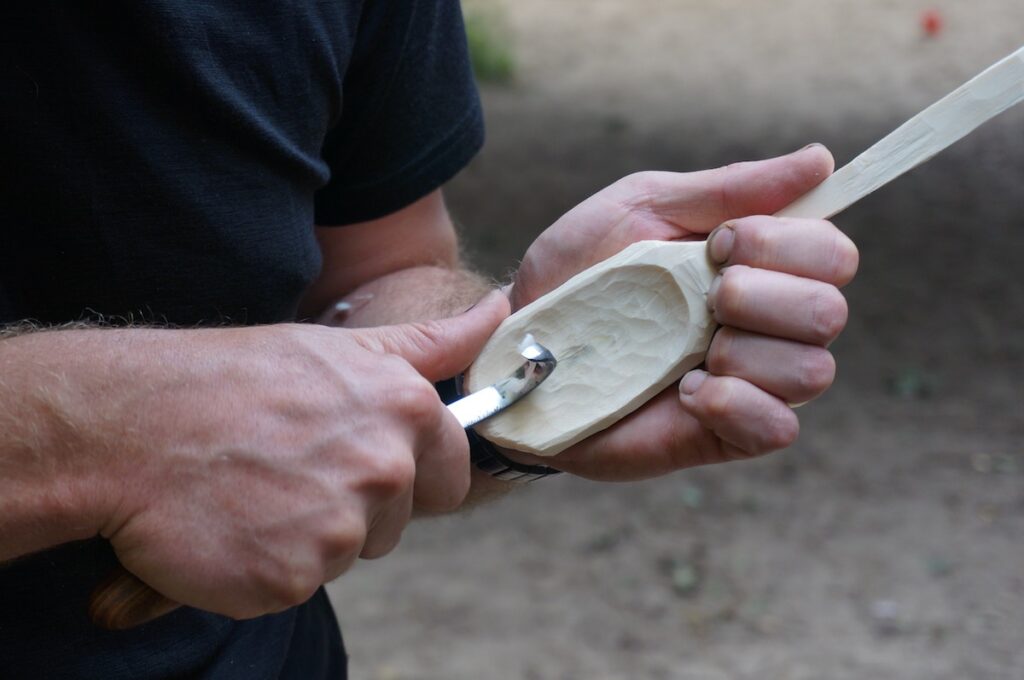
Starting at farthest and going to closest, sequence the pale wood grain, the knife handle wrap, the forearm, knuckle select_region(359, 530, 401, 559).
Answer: the knife handle wrap < the pale wood grain < knuckle select_region(359, 530, 401, 559) < the forearm

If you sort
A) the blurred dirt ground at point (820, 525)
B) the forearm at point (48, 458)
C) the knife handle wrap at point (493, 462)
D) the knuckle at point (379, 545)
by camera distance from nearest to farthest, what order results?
1. the forearm at point (48, 458)
2. the knuckle at point (379, 545)
3. the knife handle wrap at point (493, 462)
4. the blurred dirt ground at point (820, 525)

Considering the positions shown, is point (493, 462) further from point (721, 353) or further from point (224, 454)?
point (224, 454)

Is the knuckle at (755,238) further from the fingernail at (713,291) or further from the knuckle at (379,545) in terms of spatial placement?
the knuckle at (379,545)

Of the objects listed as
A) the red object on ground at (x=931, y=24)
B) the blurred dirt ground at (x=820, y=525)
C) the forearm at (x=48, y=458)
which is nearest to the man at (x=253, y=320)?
the forearm at (x=48, y=458)

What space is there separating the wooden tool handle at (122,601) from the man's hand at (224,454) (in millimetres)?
21

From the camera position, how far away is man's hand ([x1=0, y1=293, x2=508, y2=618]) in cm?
80

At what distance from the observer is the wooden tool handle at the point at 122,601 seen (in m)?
0.82

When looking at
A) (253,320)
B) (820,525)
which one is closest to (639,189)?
(253,320)

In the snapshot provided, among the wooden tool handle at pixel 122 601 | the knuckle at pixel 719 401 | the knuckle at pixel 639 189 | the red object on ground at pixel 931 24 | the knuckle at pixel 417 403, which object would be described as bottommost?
the red object on ground at pixel 931 24

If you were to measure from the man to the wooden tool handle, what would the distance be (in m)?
0.02

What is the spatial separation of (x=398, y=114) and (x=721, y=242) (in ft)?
1.62

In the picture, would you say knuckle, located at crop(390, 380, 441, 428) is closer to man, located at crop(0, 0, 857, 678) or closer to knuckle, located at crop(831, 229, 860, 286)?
man, located at crop(0, 0, 857, 678)

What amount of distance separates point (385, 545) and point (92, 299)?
406 mm

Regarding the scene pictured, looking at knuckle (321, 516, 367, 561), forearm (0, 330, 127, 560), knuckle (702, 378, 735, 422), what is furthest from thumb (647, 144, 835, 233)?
forearm (0, 330, 127, 560)
